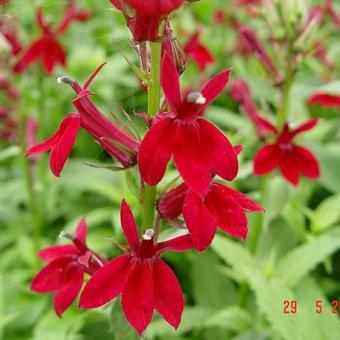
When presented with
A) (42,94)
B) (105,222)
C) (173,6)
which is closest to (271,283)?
(173,6)

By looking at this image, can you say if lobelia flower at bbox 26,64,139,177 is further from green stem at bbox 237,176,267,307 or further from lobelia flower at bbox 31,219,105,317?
green stem at bbox 237,176,267,307

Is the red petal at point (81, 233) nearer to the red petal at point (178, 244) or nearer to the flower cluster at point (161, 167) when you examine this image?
the flower cluster at point (161, 167)

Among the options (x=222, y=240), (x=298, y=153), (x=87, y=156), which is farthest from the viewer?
(x=87, y=156)

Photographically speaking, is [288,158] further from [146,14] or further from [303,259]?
[146,14]

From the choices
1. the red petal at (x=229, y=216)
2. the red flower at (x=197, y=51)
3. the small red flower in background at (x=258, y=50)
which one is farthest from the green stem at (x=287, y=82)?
the red petal at (x=229, y=216)

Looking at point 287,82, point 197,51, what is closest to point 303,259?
point 287,82

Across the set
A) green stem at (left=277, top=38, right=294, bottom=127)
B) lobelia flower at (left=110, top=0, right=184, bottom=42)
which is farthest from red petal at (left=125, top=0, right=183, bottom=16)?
green stem at (left=277, top=38, right=294, bottom=127)

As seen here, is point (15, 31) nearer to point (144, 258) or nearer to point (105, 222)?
point (105, 222)
